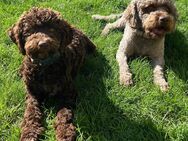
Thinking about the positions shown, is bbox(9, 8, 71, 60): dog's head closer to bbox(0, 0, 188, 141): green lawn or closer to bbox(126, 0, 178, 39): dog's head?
bbox(0, 0, 188, 141): green lawn

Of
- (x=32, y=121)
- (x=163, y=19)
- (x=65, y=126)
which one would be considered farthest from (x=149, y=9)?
(x=32, y=121)

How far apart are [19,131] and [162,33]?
2019 millimetres

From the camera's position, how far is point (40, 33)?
436 cm

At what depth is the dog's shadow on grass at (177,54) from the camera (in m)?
5.52

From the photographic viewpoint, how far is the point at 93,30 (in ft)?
20.7

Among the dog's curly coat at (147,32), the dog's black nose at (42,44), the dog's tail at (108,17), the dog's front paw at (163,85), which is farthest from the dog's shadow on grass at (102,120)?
the dog's tail at (108,17)

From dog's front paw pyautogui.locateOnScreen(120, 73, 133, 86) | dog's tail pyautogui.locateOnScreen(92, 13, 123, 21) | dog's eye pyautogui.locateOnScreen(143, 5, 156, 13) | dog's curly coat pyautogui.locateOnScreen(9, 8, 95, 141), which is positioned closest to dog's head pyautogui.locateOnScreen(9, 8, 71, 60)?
dog's curly coat pyautogui.locateOnScreen(9, 8, 95, 141)

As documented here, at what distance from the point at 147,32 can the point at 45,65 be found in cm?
139

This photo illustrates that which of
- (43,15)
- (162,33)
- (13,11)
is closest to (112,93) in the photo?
(162,33)

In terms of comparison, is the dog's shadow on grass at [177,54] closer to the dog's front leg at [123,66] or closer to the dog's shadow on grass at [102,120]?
the dog's front leg at [123,66]

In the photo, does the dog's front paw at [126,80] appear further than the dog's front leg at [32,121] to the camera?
Yes

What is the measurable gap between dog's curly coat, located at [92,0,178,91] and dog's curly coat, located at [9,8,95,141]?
787 mm

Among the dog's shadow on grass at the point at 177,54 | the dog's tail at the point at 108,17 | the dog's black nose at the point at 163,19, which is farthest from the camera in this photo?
the dog's tail at the point at 108,17

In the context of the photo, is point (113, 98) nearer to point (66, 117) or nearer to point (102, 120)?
point (102, 120)
